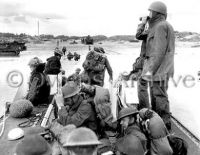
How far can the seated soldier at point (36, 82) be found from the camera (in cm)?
819

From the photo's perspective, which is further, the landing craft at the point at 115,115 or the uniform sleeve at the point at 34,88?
the uniform sleeve at the point at 34,88

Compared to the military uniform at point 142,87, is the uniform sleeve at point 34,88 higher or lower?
lower

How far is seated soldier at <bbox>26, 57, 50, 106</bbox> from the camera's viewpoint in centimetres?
819

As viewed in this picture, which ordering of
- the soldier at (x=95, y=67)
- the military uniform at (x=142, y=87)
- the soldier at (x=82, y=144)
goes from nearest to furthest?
1. the soldier at (x=82, y=144)
2. the military uniform at (x=142, y=87)
3. the soldier at (x=95, y=67)

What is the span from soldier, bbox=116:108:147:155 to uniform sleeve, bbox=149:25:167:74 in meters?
1.49

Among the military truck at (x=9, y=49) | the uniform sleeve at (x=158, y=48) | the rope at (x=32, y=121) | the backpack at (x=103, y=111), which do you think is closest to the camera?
the backpack at (x=103, y=111)

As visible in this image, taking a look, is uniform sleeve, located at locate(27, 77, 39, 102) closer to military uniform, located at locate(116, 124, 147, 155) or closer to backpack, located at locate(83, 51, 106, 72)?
backpack, located at locate(83, 51, 106, 72)

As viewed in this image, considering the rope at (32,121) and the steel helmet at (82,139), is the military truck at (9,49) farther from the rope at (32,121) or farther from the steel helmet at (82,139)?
the steel helmet at (82,139)

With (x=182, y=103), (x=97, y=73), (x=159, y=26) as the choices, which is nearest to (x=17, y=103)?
(x=97, y=73)

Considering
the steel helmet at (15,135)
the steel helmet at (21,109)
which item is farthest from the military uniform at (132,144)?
the steel helmet at (21,109)

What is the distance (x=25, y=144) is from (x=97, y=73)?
5.23m

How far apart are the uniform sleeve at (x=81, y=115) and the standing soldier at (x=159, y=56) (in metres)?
1.34

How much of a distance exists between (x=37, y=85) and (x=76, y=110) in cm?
330

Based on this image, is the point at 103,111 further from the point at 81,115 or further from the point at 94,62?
the point at 94,62
